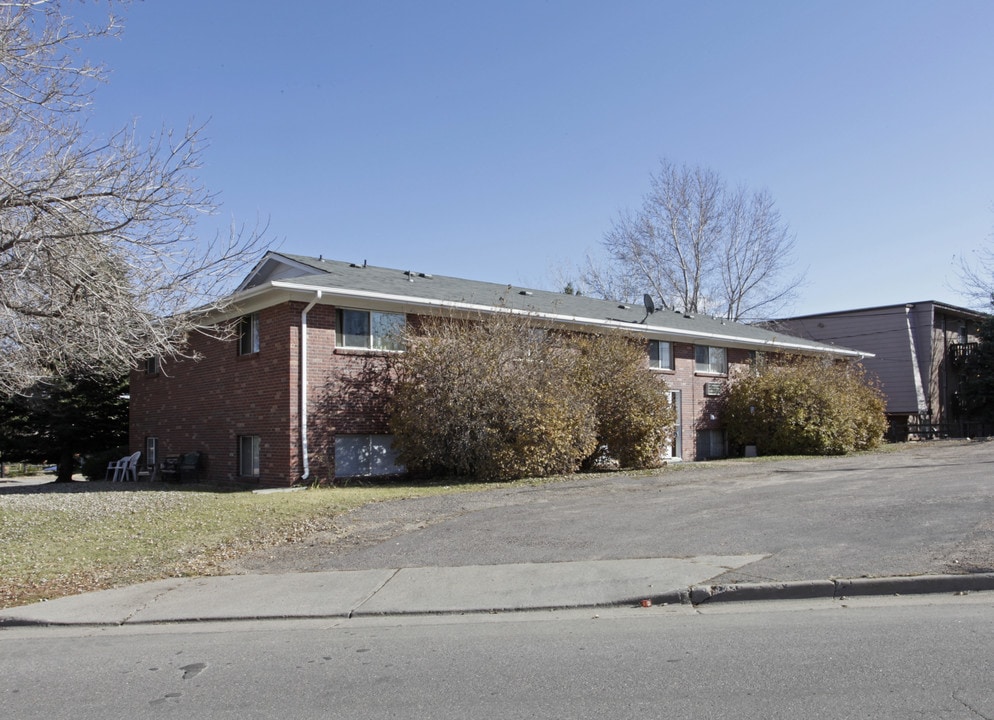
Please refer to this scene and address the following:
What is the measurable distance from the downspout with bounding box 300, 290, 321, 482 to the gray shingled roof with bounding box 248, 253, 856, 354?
0.61 meters

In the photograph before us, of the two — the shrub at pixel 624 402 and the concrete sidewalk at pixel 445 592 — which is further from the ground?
the shrub at pixel 624 402

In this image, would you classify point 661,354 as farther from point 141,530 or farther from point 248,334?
point 141,530

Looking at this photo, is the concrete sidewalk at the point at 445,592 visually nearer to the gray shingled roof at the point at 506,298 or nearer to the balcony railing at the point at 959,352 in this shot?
the gray shingled roof at the point at 506,298

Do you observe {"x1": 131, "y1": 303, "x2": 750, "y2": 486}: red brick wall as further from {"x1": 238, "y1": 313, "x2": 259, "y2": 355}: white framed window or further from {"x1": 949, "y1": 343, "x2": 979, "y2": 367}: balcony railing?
{"x1": 949, "y1": 343, "x2": 979, "y2": 367}: balcony railing

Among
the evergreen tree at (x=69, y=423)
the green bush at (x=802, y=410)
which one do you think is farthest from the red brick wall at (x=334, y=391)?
the evergreen tree at (x=69, y=423)

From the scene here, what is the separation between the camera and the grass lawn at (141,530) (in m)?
9.05

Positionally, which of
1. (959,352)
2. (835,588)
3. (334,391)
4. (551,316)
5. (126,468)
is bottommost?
(835,588)

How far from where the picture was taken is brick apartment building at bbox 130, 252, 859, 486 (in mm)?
16953

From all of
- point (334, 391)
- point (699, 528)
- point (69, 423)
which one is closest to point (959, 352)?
point (334, 391)

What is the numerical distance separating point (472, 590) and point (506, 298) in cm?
1445

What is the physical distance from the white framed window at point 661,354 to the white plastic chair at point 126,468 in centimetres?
1477

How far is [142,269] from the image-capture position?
39.7 feet

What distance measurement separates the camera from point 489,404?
55.3ft

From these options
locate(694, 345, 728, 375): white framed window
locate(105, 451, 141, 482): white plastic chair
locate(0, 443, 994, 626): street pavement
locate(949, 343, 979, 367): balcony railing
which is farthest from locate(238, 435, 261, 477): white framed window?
locate(949, 343, 979, 367): balcony railing
